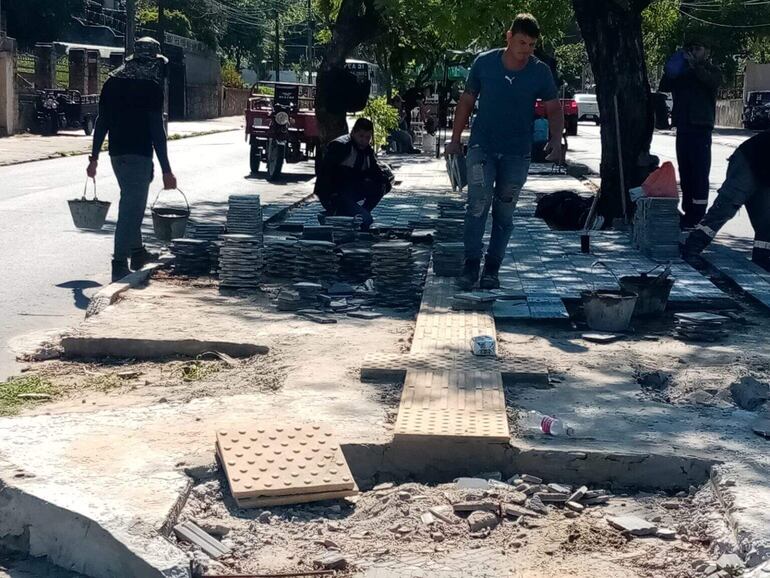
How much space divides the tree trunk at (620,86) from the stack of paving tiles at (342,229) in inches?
161

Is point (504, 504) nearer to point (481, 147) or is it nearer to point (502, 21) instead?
point (481, 147)

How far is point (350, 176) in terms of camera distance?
11.9 metres

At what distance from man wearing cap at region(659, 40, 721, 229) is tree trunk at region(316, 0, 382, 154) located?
21.4 feet

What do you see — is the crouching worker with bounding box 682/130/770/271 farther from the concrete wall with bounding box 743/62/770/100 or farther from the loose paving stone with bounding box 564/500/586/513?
the concrete wall with bounding box 743/62/770/100

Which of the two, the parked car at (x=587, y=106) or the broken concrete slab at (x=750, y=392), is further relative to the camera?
the parked car at (x=587, y=106)

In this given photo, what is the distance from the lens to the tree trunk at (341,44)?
1814cm

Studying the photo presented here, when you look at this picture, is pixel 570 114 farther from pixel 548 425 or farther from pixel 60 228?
pixel 548 425

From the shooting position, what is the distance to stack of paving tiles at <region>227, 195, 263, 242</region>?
10.6 meters

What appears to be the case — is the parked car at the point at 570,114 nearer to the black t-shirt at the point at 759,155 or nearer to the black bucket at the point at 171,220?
the black bucket at the point at 171,220

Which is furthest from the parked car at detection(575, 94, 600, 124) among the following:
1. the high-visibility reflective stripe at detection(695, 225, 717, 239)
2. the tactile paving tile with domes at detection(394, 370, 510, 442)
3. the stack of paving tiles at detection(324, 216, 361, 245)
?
the tactile paving tile with domes at detection(394, 370, 510, 442)

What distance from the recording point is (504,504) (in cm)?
459

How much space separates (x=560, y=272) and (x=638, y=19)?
4.86m

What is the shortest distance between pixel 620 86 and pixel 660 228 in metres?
3.02

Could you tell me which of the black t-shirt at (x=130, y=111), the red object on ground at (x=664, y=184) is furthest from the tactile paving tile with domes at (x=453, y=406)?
the red object on ground at (x=664, y=184)
